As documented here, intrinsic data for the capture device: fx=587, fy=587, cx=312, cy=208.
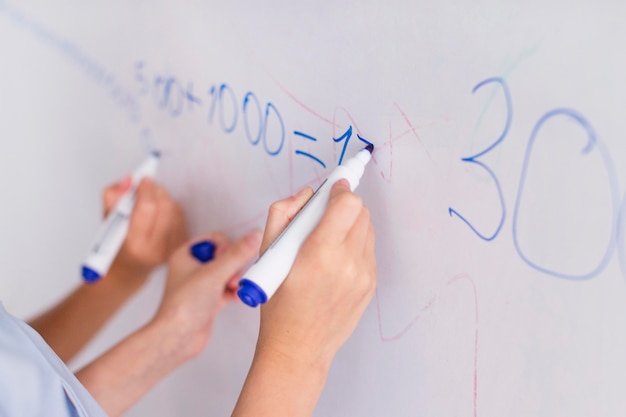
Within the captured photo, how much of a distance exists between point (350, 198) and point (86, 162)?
0.50 metres

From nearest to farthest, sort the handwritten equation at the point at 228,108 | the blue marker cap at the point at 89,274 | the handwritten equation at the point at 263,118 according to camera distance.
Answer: the handwritten equation at the point at 263,118, the handwritten equation at the point at 228,108, the blue marker cap at the point at 89,274

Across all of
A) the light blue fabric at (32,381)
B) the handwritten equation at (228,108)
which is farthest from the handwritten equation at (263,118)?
the light blue fabric at (32,381)

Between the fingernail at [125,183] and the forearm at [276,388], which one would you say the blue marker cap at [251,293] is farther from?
the fingernail at [125,183]

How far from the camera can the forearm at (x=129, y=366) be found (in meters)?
0.53

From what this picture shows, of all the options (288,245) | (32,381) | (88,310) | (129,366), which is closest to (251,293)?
(288,245)

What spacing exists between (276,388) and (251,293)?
67 mm

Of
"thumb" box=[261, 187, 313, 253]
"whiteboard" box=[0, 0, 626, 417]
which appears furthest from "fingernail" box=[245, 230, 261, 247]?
"thumb" box=[261, 187, 313, 253]

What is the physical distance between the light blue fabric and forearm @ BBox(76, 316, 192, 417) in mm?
157

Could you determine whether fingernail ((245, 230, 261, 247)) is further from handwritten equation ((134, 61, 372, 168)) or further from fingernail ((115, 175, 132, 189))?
fingernail ((115, 175, 132, 189))

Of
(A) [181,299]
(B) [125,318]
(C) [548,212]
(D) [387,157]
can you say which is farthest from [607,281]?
(B) [125,318]

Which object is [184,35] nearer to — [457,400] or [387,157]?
[387,157]

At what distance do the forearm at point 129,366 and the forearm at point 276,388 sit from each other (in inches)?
7.9

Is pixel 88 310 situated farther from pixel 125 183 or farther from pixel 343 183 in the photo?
pixel 343 183

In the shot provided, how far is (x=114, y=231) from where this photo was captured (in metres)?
0.62
